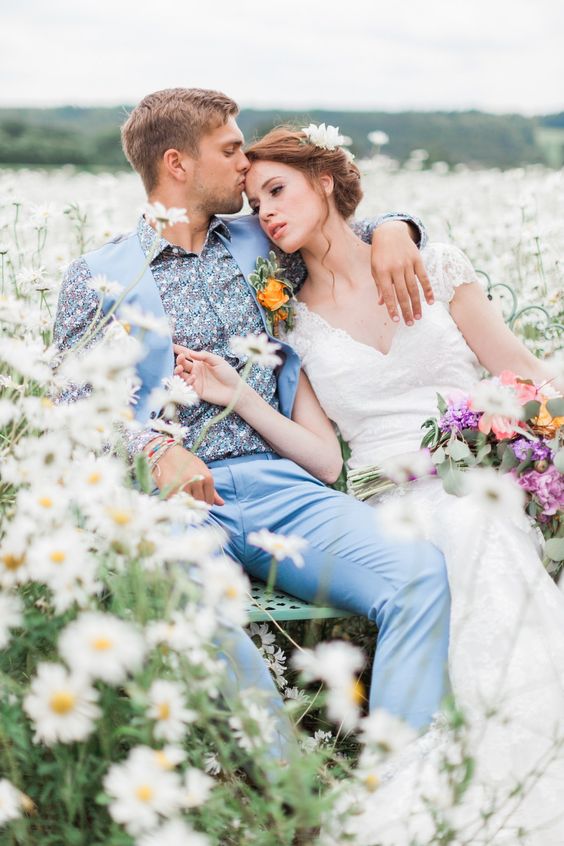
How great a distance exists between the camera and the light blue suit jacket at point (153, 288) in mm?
2768

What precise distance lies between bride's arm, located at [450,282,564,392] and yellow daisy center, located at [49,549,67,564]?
72.1 inches

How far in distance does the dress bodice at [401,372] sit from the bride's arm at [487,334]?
1.1 inches

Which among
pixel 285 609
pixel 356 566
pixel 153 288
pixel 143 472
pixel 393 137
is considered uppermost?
pixel 393 137

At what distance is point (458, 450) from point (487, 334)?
556 mm

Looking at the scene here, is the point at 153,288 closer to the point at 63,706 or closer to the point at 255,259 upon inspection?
the point at 255,259

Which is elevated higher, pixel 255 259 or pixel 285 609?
pixel 255 259

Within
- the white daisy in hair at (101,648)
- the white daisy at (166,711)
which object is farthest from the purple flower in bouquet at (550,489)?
the white daisy in hair at (101,648)

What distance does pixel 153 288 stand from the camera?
2.87m

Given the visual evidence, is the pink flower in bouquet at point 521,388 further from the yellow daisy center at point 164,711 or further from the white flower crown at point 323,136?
the yellow daisy center at point 164,711

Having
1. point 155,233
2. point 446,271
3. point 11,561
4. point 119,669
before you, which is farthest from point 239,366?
point 119,669

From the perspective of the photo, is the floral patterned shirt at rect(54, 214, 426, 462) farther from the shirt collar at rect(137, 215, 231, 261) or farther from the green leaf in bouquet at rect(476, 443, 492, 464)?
the green leaf in bouquet at rect(476, 443, 492, 464)

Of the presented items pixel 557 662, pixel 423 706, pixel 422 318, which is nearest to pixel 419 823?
pixel 423 706

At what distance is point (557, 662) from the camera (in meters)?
2.10

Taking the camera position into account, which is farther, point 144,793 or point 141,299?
point 141,299
